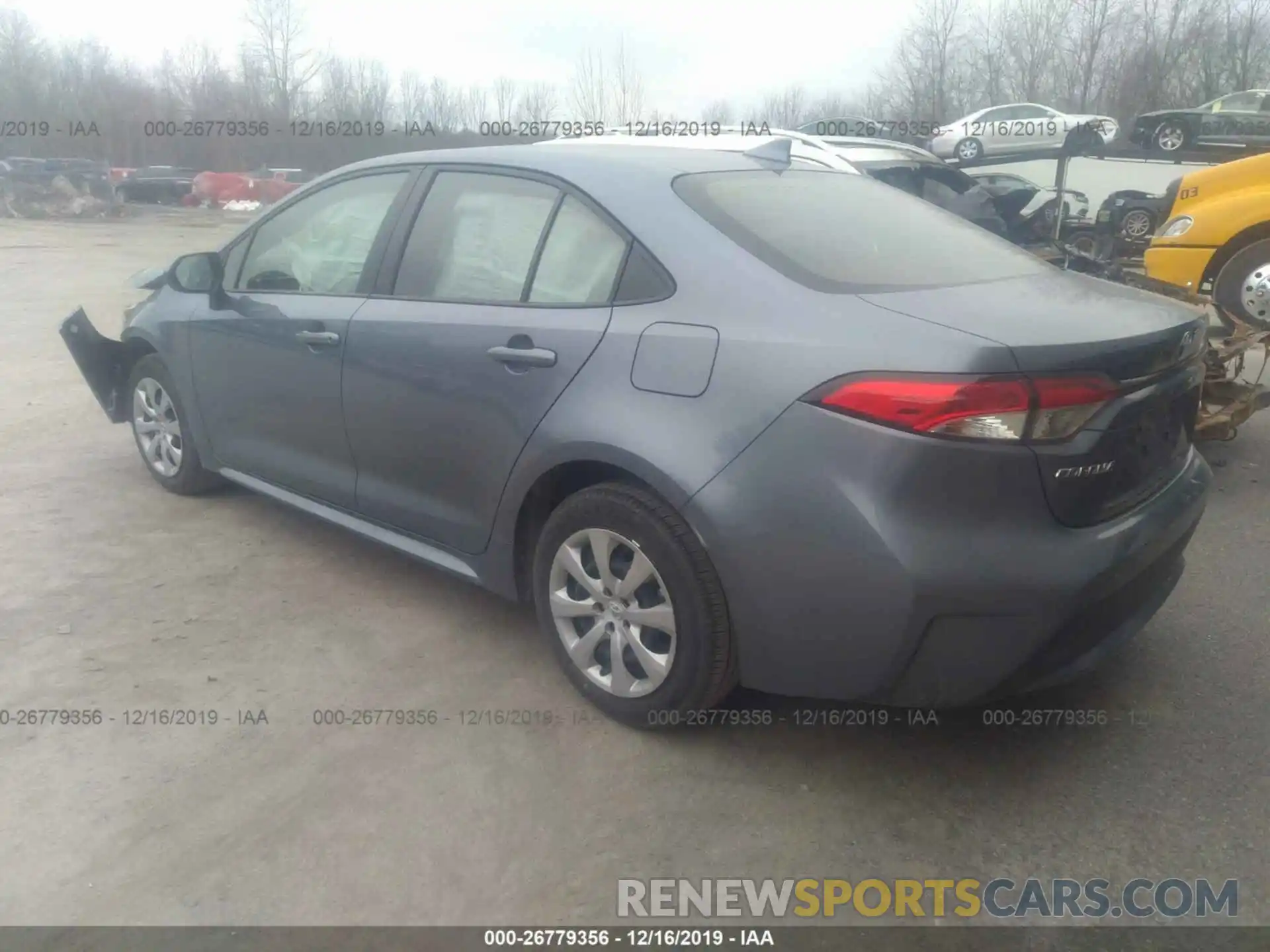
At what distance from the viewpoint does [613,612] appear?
2.86 meters

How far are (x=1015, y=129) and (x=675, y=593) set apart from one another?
22.2 meters

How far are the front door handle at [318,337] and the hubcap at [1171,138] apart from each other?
65.2 ft

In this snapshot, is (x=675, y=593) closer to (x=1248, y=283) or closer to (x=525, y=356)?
(x=525, y=356)

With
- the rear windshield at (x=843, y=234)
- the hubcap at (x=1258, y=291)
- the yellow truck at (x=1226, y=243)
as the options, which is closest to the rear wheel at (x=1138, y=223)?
the yellow truck at (x=1226, y=243)

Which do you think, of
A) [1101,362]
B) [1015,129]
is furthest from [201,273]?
[1015,129]

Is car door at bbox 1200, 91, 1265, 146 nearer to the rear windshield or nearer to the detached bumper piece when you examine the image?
the rear windshield

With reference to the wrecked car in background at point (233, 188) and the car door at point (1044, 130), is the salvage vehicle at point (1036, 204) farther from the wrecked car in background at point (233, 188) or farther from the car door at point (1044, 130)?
the wrecked car in background at point (233, 188)

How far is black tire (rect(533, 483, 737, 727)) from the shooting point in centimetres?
261

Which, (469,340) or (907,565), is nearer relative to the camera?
(907,565)

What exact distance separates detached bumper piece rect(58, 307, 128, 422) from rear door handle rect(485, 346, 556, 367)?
Answer: 9.41 ft

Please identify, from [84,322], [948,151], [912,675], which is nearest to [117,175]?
[948,151]

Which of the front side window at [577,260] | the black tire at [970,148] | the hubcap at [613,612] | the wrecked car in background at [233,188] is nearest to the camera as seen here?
the hubcap at [613,612]

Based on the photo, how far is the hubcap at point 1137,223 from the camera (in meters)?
13.3

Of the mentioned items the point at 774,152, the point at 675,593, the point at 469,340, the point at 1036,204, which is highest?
the point at 774,152
